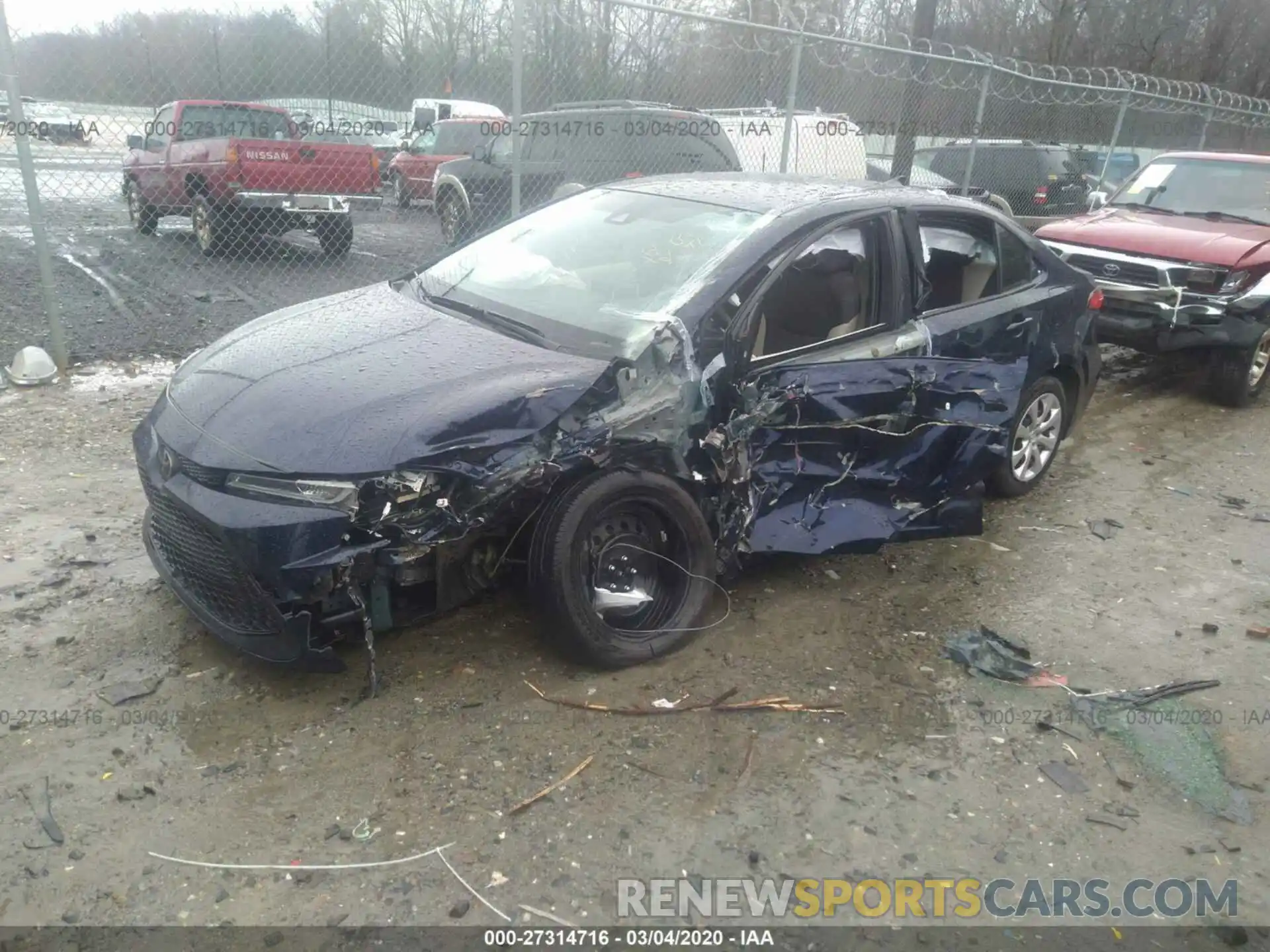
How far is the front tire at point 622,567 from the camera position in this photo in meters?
3.14

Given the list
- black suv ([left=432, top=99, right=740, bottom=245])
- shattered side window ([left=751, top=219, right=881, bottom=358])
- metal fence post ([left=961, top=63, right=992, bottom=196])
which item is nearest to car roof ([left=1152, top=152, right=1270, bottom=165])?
metal fence post ([left=961, top=63, right=992, bottom=196])

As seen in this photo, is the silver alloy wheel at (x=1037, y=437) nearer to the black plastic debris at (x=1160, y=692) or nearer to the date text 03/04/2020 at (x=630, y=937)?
the black plastic debris at (x=1160, y=692)

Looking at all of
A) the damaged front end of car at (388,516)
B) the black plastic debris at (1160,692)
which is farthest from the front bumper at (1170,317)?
the damaged front end of car at (388,516)

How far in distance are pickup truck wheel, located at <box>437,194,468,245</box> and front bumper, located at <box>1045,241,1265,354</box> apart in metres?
6.31

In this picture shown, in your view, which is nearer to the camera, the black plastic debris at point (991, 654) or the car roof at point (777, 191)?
the black plastic debris at point (991, 654)

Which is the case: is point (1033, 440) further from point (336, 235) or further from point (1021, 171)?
point (1021, 171)

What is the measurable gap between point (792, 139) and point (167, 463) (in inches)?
309

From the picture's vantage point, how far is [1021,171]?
40.8ft

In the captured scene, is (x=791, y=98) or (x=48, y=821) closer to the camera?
(x=48, y=821)

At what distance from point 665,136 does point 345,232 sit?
3.57 metres

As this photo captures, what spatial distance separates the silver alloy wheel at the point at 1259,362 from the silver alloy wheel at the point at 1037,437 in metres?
3.05

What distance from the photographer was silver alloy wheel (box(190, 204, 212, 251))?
9.41 meters

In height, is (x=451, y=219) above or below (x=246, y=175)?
below

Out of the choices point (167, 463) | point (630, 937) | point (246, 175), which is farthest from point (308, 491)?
point (246, 175)
